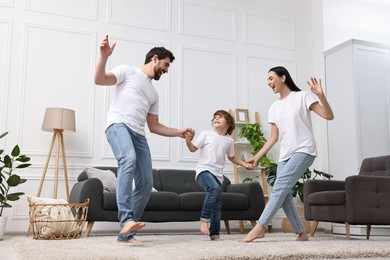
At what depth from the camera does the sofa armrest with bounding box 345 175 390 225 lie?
13.3 ft

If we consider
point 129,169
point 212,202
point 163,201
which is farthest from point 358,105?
point 129,169

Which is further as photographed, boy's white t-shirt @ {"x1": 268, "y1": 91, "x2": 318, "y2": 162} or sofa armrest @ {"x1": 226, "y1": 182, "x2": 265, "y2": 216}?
sofa armrest @ {"x1": 226, "y1": 182, "x2": 265, "y2": 216}

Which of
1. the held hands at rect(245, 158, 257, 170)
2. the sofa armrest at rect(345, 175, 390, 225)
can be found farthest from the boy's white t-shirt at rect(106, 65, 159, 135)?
the sofa armrest at rect(345, 175, 390, 225)

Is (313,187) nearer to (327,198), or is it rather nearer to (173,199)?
(327,198)

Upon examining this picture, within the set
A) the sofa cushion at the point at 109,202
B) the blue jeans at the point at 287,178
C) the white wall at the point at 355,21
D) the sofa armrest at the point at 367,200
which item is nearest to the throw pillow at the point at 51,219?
the sofa cushion at the point at 109,202

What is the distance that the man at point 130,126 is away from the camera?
2887 mm

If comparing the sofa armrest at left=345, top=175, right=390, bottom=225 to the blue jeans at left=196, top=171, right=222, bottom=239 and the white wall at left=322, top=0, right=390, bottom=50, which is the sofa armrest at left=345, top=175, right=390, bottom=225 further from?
the white wall at left=322, top=0, right=390, bottom=50

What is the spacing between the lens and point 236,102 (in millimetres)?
6309

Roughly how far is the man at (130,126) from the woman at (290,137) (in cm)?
80

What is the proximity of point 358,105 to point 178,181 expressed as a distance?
242cm

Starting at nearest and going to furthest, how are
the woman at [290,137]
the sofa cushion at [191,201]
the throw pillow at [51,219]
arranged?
the woman at [290,137] → the throw pillow at [51,219] → the sofa cushion at [191,201]

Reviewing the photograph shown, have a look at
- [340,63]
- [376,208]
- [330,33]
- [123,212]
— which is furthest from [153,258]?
[330,33]

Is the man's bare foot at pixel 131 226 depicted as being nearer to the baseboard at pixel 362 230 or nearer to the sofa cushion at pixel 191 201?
the sofa cushion at pixel 191 201

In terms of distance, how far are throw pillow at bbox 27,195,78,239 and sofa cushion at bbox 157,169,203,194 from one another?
1370mm
